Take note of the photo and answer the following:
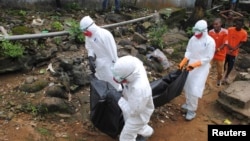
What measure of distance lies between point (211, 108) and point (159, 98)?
1759 mm

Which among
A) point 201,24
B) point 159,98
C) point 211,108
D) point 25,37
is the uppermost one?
point 201,24

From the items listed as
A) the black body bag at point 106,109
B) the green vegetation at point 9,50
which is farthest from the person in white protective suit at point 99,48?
the green vegetation at point 9,50

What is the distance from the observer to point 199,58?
221 inches

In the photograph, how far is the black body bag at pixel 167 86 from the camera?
5.11 metres

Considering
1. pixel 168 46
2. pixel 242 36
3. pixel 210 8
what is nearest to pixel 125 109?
pixel 242 36

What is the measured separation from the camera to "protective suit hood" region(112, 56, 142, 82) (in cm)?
380

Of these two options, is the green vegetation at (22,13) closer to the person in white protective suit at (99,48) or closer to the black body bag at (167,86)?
the person in white protective suit at (99,48)

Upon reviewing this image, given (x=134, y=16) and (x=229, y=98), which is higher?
(x=134, y=16)

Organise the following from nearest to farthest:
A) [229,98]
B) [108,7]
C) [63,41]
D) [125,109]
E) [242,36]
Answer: [125,109] < [229,98] < [242,36] < [63,41] < [108,7]

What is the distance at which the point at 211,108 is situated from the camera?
21.1 ft

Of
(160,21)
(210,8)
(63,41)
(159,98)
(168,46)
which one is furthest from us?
(210,8)

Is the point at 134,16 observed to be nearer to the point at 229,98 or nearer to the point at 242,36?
the point at 242,36

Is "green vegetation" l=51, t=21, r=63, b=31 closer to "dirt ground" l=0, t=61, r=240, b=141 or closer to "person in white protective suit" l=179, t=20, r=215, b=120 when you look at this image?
"dirt ground" l=0, t=61, r=240, b=141

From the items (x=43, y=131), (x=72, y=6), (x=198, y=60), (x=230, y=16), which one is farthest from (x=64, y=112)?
(x=230, y=16)
